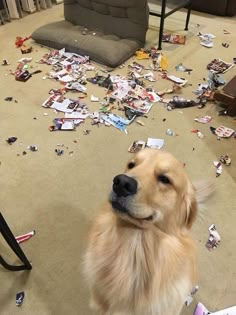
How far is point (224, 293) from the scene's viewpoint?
4.88 ft

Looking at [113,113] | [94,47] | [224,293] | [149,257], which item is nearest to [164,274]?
[149,257]

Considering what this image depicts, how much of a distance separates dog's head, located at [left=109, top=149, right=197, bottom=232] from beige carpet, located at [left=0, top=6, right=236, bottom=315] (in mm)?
421

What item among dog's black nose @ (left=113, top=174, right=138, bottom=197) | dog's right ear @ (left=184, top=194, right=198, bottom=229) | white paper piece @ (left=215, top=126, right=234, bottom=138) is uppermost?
dog's black nose @ (left=113, top=174, right=138, bottom=197)

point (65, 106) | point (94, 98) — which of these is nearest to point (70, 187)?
point (65, 106)

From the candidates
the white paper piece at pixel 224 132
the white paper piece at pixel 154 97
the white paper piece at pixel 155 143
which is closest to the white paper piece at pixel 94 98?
the white paper piece at pixel 154 97

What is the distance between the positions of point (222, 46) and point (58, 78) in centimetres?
165

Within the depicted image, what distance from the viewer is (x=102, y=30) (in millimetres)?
3166

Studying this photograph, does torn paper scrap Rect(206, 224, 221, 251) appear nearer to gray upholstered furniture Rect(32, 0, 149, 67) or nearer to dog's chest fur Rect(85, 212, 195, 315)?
dog's chest fur Rect(85, 212, 195, 315)

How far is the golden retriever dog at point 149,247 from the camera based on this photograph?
104cm

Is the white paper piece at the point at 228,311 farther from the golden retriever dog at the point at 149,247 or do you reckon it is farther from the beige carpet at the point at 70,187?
the golden retriever dog at the point at 149,247

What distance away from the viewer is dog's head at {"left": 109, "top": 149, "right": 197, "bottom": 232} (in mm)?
958

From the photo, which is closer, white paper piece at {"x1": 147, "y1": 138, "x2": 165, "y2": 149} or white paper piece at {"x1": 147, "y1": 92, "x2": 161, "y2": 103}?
white paper piece at {"x1": 147, "y1": 138, "x2": 165, "y2": 149}

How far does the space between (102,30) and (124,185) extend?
2.58m

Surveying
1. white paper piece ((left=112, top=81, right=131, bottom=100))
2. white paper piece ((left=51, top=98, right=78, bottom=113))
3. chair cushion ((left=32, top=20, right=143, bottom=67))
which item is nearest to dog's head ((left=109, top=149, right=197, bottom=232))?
white paper piece ((left=51, top=98, right=78, bottom=113))
